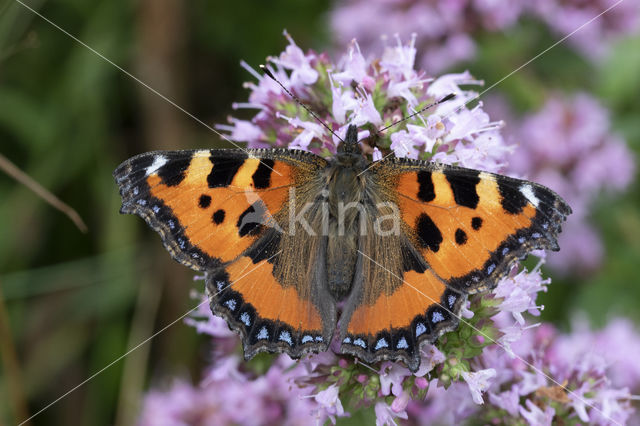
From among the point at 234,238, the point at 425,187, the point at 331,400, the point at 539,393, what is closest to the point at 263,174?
the point at 234,238

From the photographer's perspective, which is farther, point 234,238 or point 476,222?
point 234,238

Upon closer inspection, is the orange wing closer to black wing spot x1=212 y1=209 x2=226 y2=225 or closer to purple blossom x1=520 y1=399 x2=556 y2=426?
black wing spot x1=212 y1=209 x2=226 y2=225

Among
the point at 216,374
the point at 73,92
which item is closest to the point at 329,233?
the point at 216,374

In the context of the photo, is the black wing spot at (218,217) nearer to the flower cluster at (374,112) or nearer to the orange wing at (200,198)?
the orange wing at (200,198)

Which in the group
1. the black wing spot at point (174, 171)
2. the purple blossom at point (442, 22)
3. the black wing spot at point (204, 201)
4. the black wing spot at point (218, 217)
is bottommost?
the black wing spot at point (218, 217)

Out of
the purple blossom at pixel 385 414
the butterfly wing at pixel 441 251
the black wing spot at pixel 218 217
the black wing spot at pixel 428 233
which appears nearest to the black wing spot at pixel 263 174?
the black wing spot at pixel 218 217

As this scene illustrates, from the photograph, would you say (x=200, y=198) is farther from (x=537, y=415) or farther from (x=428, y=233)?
(x=537, y=415)

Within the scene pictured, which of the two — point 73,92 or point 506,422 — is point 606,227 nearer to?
point 506,422
